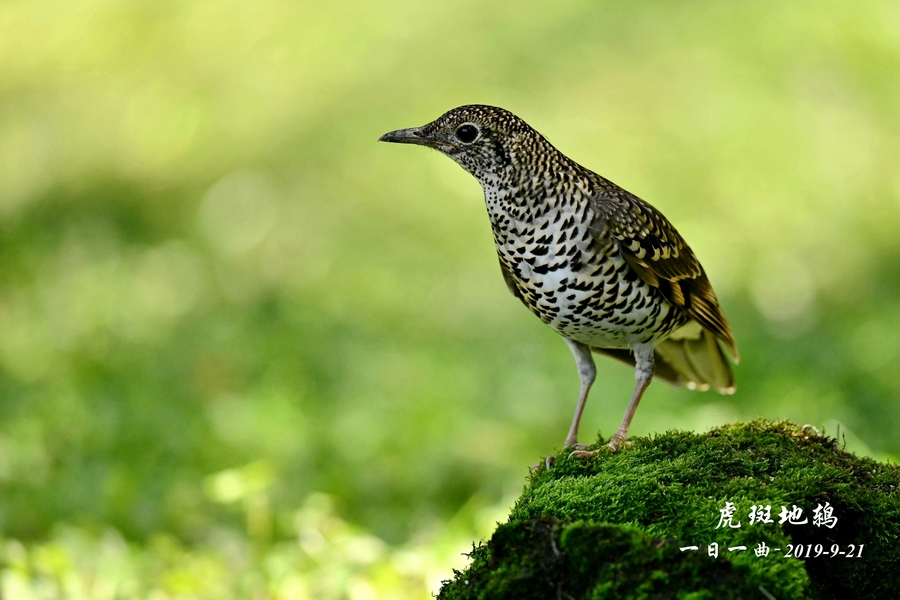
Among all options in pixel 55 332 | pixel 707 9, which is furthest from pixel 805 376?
pixel 707 9

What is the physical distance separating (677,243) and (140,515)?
148 inches

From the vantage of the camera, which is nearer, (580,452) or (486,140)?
(580,452)

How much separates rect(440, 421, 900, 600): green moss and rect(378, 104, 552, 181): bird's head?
1.32m

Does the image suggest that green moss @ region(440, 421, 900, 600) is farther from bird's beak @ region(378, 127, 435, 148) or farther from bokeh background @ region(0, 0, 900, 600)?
bokeh background @ region(0, 0, 900, 600)

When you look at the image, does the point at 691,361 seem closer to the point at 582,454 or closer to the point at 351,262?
the point at 582,454

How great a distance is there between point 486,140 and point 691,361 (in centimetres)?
183

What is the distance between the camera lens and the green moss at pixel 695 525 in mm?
2932

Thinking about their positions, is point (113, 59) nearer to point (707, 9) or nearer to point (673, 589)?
point (707, 9)

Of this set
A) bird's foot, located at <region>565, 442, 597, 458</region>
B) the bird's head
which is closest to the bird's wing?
the bird's head

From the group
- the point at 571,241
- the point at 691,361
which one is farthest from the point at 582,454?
the point at 691,361

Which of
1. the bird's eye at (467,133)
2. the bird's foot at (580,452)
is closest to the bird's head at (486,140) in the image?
the bird's eye at (467,133)

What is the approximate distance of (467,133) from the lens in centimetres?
465

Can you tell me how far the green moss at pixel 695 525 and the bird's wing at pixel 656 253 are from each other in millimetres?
796

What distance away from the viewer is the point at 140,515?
6.54 metres
